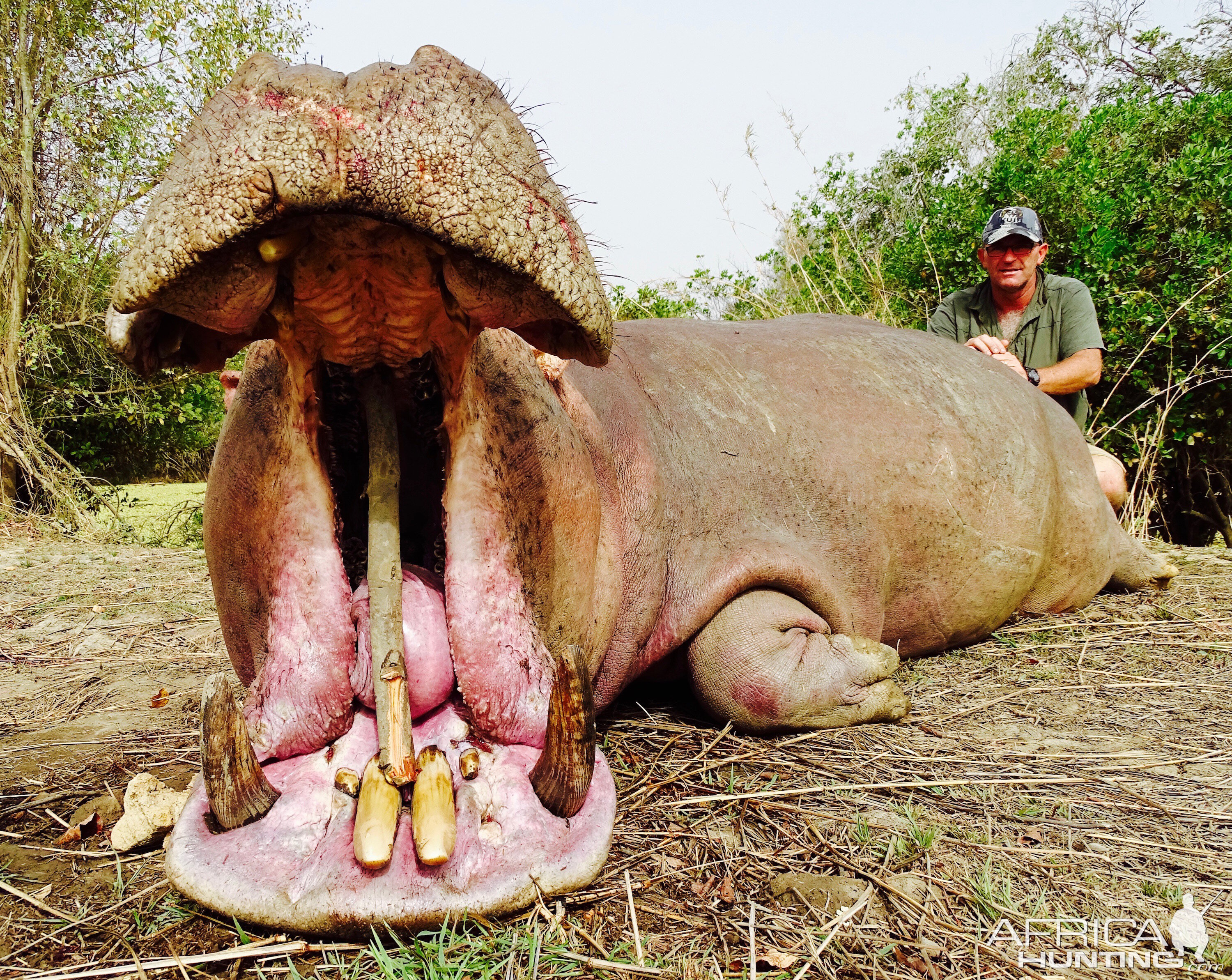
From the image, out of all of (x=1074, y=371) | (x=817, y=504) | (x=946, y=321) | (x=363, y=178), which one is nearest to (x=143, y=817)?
(x=363, y=178)

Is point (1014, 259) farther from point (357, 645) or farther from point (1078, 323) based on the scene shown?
point (357, 645)

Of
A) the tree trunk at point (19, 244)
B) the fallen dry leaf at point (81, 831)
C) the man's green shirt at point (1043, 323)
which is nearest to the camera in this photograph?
the fallen dry leaf at point (81, 831)

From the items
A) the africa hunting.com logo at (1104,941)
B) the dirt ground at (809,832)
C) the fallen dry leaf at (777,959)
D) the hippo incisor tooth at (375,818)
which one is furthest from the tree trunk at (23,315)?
the africa hunting.com logo at (1104,941)

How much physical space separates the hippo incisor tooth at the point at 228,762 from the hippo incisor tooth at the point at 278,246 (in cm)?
74

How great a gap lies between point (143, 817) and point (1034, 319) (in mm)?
5225

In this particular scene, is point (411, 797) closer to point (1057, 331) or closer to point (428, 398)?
point (428, 398)

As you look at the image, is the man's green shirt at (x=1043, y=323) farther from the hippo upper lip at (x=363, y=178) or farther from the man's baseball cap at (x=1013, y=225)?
the hippo upper lip at (x=363, y=178)

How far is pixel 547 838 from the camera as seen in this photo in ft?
5.37

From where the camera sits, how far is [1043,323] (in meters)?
5.32

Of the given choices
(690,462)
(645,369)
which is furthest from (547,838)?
(645,369)

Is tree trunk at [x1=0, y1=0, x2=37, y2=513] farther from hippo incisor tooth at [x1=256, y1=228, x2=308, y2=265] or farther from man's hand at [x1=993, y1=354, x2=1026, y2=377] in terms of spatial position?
hippo incisor tooth at [x1=256, y1=228, x2=308, y2=265]

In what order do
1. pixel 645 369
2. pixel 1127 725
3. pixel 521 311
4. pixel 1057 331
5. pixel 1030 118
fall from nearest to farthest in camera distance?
pixel 521 311 < pixel 1127 725 < pixel 645 369 < pixel 1057 331 < pixel 1030 118

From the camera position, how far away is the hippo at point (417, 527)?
4.44 feet

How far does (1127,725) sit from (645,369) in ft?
6.22
